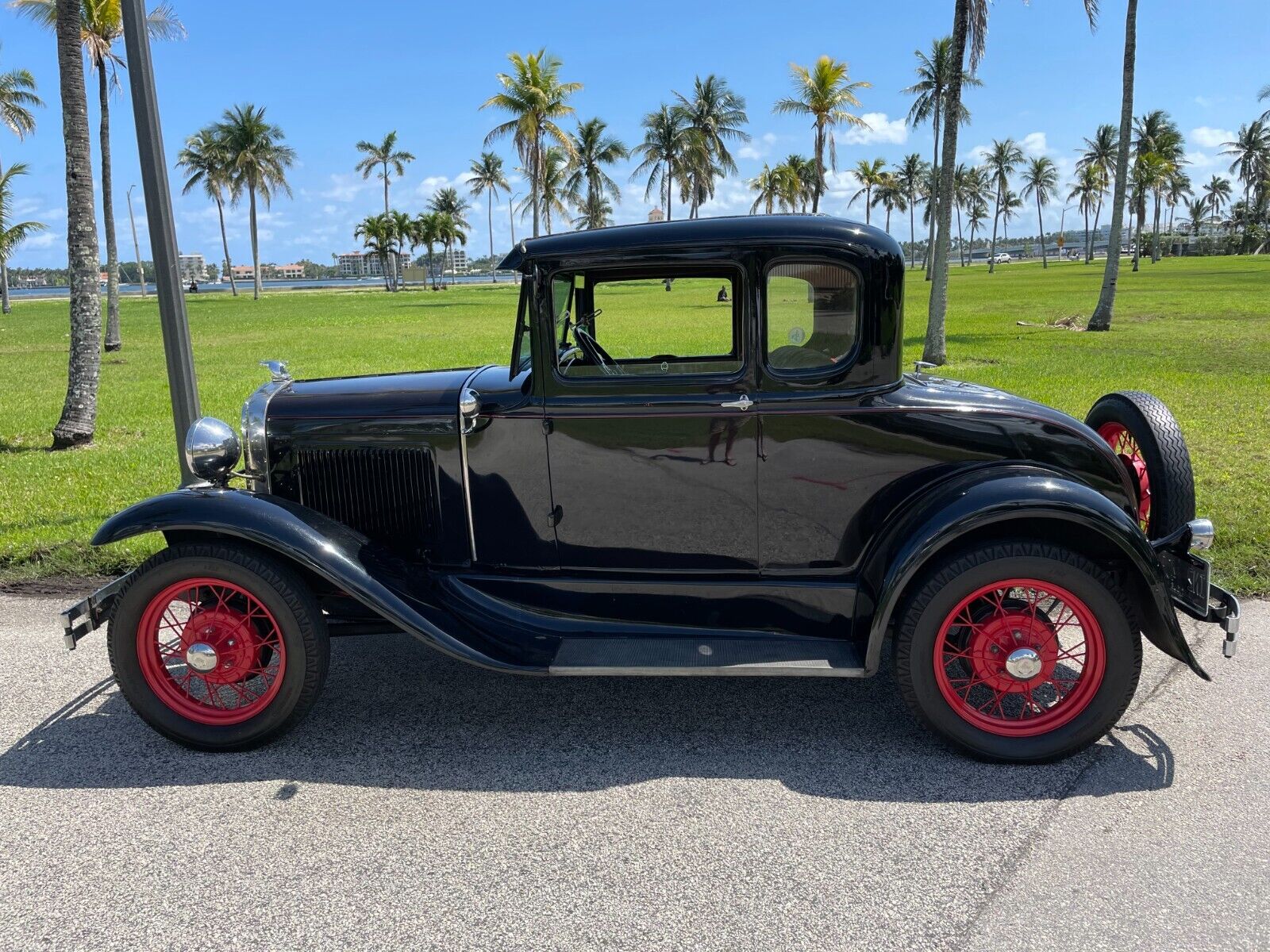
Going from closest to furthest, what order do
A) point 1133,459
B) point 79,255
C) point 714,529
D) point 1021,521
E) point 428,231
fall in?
point 1021,521
point 714,529
point 1133,459
point 79,255
point 428,231

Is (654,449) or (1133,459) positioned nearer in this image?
(654,449)

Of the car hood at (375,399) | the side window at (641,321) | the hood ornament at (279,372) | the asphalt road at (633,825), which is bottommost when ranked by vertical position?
the asphalt road at (633,825)

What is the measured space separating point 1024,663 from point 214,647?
3.06m

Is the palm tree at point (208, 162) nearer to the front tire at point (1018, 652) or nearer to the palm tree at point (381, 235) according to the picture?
the palm tree at point (381, 235)

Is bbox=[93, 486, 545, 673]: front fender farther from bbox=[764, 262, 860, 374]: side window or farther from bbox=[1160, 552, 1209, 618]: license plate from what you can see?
bbox=[1160, 552, 1209, 618]: license plate

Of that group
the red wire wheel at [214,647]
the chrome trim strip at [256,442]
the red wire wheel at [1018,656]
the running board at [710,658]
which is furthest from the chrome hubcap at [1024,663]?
the chrome trim strip at [256,442]

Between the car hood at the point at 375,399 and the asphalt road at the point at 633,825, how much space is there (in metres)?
1.24

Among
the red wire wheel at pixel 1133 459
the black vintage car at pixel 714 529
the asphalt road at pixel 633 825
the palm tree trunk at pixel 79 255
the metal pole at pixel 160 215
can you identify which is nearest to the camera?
the asphalt road at pixel 633 825

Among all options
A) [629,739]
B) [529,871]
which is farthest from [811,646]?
[529,871]

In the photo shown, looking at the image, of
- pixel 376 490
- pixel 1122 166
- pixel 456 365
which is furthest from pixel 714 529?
pixel 1122 166

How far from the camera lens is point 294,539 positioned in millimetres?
3307

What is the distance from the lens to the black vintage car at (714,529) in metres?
3.18

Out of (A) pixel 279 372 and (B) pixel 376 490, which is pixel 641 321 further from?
(A) pixel 279 372

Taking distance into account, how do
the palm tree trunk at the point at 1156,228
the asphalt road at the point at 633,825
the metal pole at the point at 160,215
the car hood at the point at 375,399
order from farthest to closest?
the palm tree trunk at the point at 1156,228, the metal pole at the point at 160,215, the car hood at the point at 375,399, the asphalt road at the point at 633,825
